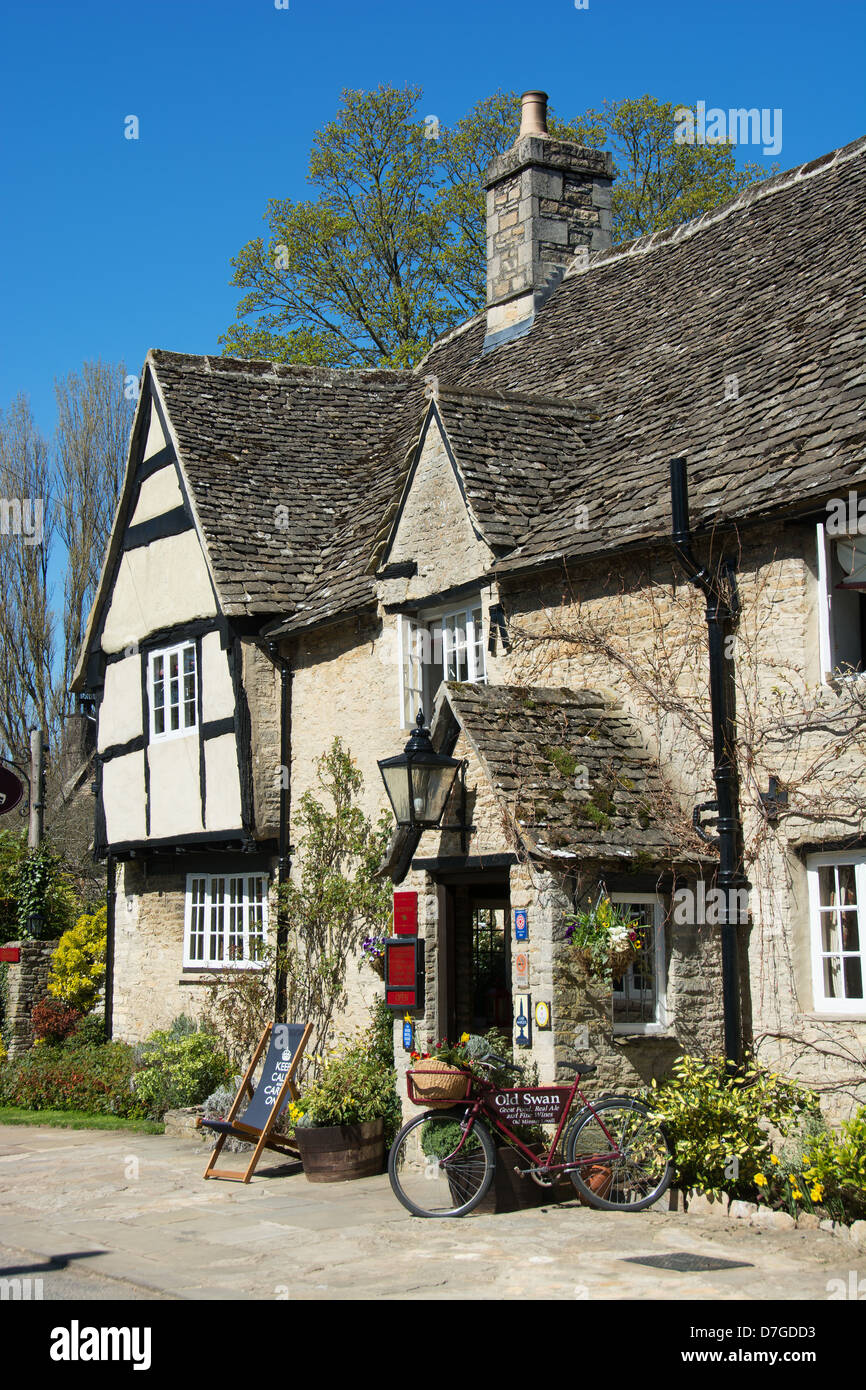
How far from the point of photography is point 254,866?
50.5 ft

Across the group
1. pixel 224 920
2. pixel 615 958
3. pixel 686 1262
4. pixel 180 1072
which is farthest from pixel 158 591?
pixel 686 1262

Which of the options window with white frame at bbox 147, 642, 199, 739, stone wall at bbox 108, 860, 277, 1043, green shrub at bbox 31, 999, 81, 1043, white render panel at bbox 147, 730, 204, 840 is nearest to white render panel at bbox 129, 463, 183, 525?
window with white frame at bbox 147, 642, 199, 739

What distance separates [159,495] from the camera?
16500mm

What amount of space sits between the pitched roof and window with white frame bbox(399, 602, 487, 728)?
3.81 feet

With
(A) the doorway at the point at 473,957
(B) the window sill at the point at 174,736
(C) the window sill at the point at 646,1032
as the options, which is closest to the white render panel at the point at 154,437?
(B) the window sill at the point at 174,736

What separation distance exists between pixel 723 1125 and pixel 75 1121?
864cm

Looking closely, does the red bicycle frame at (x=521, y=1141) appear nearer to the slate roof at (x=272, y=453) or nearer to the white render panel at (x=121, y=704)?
the slate roof at (x=272, y=453)

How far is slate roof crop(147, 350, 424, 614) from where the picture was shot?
1516 centimetres

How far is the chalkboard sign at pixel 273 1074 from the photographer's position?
37.7 ft

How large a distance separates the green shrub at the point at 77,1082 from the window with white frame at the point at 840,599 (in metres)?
9.57

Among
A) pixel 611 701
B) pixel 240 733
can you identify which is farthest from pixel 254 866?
pixel 611 701

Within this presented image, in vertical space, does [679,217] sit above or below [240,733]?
above
